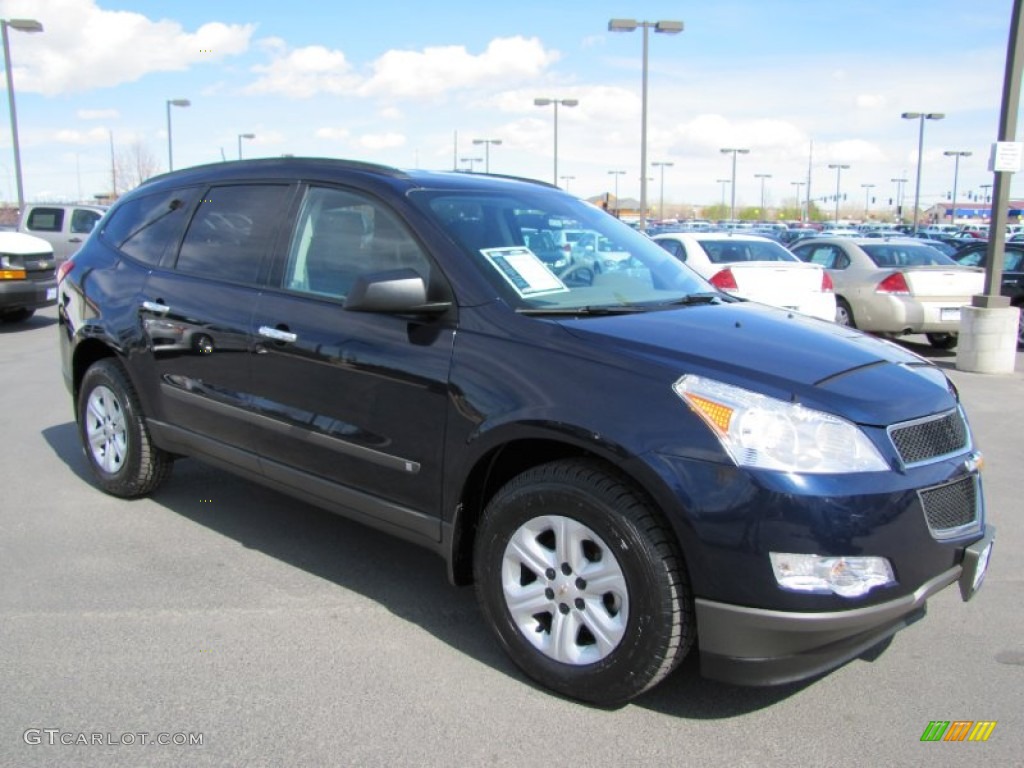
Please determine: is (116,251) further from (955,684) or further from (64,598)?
(955,684)

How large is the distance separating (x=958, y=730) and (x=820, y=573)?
2.84 ft

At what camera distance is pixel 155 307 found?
458 centimetres

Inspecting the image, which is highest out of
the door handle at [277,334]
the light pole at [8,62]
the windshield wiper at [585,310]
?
the light pole at [8,62]

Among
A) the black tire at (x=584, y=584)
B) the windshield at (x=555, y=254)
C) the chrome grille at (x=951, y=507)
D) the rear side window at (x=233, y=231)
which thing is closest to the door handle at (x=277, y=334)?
the rear side window at (x=233, y=231)

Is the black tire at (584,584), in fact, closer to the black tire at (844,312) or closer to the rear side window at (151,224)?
the rear side window at (151,224)

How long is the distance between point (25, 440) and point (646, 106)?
2044 cm

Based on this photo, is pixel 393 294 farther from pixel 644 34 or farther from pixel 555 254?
pixel 644 34

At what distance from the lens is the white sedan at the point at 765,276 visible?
398 inches

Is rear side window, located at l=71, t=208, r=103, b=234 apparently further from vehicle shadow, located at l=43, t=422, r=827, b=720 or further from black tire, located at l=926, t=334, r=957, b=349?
black tire, located at l=926, t=334, r=957, b=349

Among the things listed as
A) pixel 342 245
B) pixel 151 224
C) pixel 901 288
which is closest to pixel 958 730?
pixel 342 245

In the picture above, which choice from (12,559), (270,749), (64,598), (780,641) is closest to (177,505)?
(12,559)

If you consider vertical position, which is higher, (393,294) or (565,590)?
(393,294)
